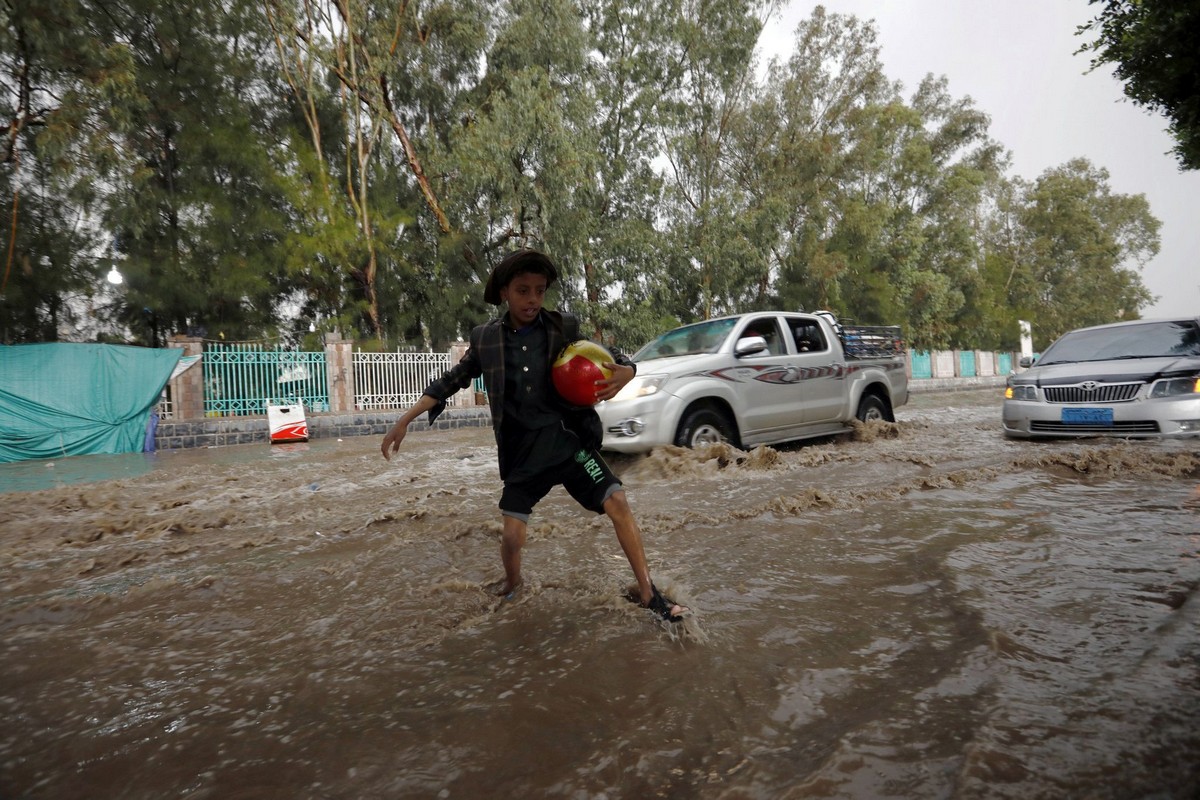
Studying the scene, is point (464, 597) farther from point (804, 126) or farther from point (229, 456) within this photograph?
point (804, 126)

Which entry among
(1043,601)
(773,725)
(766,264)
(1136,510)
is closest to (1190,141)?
(1136,510)

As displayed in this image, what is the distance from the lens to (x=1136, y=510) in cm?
442

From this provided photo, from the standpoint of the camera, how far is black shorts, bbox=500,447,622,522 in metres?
2.99

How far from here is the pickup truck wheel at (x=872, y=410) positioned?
29.5 feet

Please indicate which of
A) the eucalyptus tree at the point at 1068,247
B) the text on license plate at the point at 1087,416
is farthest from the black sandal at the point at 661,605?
the eucalyptus tree at the point at 1068,247

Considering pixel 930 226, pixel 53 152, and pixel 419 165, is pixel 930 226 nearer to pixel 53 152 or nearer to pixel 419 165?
pixel 419 165

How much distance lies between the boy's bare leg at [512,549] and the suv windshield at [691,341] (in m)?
4.59

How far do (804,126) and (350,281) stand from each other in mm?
20474

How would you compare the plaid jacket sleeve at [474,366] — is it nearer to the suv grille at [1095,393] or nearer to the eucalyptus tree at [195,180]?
the suv grille at [1095,393]

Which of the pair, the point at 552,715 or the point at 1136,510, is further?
the point at 1136,510

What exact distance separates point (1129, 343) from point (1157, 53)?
10.2 ft

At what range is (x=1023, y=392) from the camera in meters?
7.91

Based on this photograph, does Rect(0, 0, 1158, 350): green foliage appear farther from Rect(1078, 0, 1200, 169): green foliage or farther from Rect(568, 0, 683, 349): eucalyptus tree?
Rect(1078, 0, 1200, 169): green foliage

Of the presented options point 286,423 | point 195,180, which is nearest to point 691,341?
point 286,423
